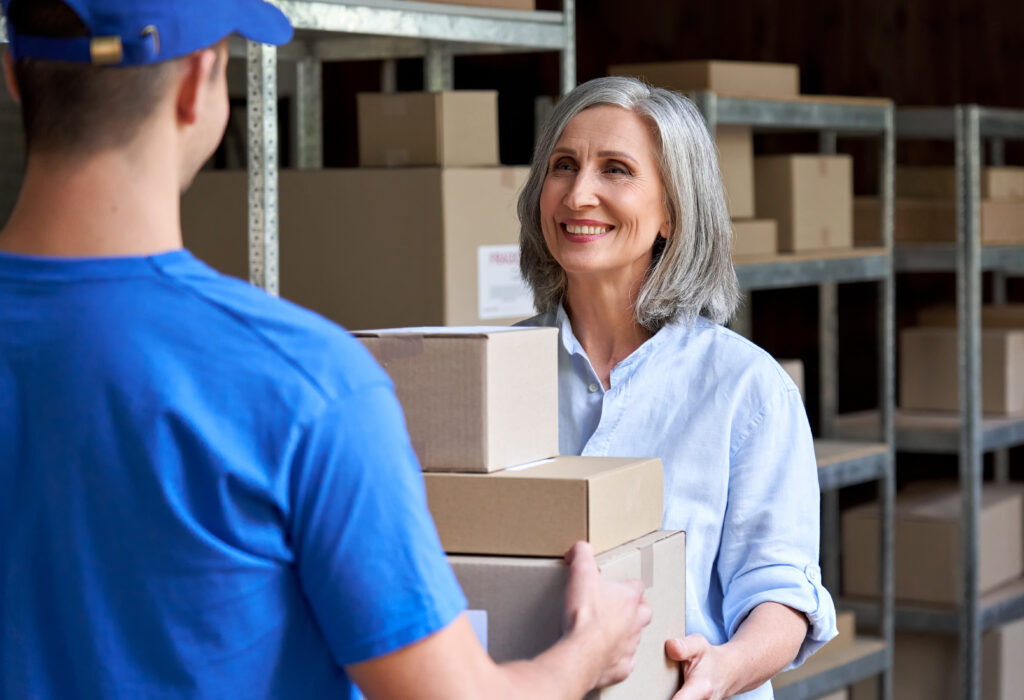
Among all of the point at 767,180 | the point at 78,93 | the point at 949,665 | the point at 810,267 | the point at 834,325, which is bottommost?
the point at 949,665

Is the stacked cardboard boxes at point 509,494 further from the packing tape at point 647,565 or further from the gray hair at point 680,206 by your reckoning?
the gray hair at point 680,206

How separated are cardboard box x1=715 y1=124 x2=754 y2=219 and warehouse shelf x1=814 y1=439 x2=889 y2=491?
649 millimetres

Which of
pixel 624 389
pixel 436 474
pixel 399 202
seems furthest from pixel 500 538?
pixel 399 202

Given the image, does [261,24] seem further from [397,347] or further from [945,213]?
[945,213]

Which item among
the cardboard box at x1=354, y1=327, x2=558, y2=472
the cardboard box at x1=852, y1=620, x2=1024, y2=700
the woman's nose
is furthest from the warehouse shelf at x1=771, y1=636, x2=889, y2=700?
the cardboard box at x1=354, y1=327, x2=558, y2=472

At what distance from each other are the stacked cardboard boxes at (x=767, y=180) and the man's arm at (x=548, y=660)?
1967 mm

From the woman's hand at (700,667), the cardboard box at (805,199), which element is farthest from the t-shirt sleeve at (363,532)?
the cardboard box at (805,199)

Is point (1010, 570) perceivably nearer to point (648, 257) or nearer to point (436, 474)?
point (648, 257)

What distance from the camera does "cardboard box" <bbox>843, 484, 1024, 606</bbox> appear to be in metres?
3.77

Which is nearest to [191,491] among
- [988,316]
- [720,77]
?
[720,77]

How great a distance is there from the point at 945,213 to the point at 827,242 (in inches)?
22.8

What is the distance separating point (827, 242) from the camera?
11.3 ft

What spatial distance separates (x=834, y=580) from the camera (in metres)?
3.89

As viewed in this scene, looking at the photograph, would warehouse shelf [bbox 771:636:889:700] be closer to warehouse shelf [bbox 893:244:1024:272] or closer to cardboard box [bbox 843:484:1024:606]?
cardboard box [bbox 843:484:1024:606]
